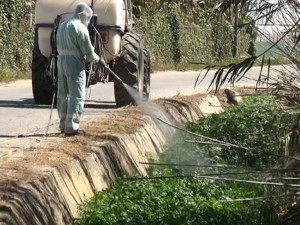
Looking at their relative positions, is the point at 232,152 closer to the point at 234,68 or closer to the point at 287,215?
the point at 287,215

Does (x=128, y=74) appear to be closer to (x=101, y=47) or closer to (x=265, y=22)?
(x=101, y=47)

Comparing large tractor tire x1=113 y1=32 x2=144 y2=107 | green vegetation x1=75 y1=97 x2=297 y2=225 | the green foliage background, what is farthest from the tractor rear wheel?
the green foliage background

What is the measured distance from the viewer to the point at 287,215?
9.34 m

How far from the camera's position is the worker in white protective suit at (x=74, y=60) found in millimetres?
11680

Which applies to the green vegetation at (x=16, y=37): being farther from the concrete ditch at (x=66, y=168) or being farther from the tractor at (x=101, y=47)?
the concrete ditch at (x=66, y=168)

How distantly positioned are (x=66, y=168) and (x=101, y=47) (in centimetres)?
567

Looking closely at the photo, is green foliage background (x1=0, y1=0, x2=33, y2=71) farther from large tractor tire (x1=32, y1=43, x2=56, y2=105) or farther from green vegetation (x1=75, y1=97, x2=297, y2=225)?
green vegetation (x1=75, y1=97, x2=297, y2=225)

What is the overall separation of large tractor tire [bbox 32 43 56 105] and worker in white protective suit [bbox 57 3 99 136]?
4.68 m

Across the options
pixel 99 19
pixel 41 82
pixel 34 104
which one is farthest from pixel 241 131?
pixel 34 104

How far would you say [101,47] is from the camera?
14.8 meters

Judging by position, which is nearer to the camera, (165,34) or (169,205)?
(169,205)

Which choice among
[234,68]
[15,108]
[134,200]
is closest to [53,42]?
[15,108]

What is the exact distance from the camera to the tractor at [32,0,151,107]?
1545 cm

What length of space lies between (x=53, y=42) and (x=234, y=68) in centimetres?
809
